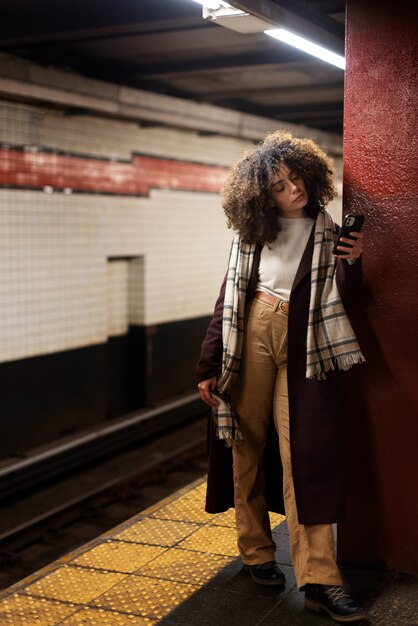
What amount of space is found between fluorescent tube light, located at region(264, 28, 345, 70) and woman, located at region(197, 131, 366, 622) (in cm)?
78

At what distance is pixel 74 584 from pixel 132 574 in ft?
0.91

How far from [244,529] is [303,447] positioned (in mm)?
593

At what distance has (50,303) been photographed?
8.47m

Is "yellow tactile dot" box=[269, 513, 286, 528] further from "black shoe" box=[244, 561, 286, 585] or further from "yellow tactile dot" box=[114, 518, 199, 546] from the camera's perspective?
"black shoe" box=[244, 561, 286, 585]

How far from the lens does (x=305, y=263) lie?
3.34m

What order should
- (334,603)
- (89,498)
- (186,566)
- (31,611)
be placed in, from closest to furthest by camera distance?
(334,603), (31,611), (186,566), (89,498)

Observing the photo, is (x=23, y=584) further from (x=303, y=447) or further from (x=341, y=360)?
(x=341, y=360)

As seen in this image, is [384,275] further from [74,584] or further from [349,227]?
[74,584]

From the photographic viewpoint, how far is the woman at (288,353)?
3.29 meters

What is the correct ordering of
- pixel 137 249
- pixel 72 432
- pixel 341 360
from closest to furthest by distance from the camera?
pixel 341 360 < pixel 72 432 < pixel 137 249

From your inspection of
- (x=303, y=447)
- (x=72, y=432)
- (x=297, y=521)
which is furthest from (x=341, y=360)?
(x=72, y=432)

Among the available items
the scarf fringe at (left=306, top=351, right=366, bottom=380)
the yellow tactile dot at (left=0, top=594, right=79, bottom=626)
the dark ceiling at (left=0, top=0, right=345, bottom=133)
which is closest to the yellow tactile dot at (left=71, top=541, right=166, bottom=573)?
the yellow tactile dot at (left=0, top=594, right=79, bottom=626)

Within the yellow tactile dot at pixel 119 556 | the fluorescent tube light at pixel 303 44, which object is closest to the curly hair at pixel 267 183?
the fluorescent tube light at pixel 303 44

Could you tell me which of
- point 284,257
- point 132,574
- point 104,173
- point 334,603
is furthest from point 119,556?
point 104,173
